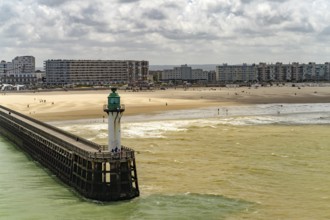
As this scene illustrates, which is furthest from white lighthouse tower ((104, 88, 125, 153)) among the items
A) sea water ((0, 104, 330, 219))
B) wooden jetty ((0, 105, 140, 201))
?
sea water ((0, 104, 330, 219))

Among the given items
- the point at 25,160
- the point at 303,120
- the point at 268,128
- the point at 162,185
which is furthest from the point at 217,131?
the point at 162,185

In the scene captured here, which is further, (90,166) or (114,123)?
(114,123)

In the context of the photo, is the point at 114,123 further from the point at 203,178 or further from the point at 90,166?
the point at 203,178

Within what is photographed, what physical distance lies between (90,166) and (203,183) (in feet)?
23.9

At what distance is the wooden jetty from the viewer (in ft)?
89.9

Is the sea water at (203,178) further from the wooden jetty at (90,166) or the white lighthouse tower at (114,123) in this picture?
the white lighthouse tower at (114,123)

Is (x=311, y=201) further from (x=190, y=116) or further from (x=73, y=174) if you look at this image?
(x=190, y=116)

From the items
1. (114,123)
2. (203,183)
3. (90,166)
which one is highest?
(114,123)

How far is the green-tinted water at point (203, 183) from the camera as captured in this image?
2522 centimetres

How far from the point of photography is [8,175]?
34.3m

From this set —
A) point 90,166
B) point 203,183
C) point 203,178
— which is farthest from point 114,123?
point 203,178

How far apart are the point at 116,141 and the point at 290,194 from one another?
33.5 ft

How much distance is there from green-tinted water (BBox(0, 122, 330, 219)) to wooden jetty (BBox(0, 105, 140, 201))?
→ 69 cm

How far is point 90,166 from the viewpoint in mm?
28141
